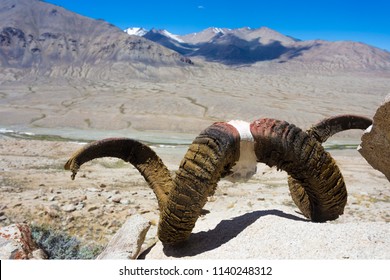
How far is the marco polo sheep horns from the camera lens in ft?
16.7

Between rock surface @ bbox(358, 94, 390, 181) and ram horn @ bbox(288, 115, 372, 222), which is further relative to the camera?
ram horn @ bbox(288, 115, 372, 222)

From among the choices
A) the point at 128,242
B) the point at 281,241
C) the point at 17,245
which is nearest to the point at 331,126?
the point at 281,241

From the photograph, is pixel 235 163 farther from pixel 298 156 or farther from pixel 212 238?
pixel 212 238

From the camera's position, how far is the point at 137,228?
640 centimetres

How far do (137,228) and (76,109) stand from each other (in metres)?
65.8

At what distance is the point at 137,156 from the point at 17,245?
2511 mm

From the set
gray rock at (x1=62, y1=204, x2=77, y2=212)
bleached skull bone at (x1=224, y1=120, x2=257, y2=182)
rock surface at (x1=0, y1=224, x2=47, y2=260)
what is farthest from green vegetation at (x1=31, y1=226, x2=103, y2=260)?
bleached skull bone at (x1=224, y1=120, x2=257, y2=182)

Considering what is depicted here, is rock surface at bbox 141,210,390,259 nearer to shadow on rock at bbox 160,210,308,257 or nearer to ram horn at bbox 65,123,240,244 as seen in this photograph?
shadow on rock at bbox 160,210,308,257

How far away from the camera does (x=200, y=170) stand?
16.5 feet

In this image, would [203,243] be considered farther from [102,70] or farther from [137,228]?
[102,70]

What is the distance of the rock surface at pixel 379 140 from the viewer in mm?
6098

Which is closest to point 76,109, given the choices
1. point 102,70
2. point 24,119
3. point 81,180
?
point 24,119

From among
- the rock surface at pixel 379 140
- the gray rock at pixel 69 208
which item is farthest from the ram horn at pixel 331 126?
the gray rock at pixel 69 208

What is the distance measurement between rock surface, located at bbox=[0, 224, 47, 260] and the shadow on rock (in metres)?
2.47
